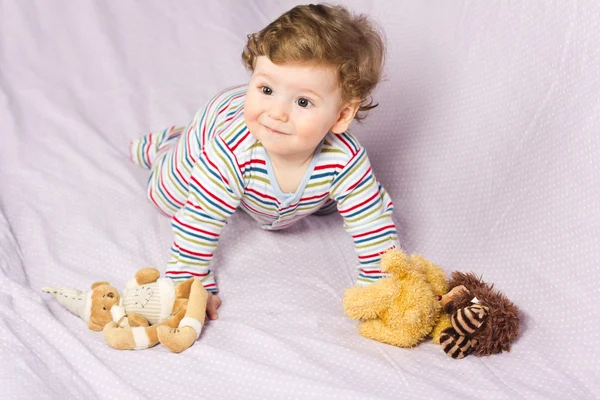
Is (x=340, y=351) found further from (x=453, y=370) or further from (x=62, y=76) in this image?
(x=62, y=76)

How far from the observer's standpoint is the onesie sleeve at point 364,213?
1493 millimetres

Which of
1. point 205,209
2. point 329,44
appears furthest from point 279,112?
point 205,209

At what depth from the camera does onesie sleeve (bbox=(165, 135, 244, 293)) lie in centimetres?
146

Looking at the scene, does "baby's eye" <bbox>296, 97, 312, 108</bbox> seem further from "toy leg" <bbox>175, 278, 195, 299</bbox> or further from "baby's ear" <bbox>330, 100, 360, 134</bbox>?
"toy leg" <bbox>175, 278, 195, 299</bbox>

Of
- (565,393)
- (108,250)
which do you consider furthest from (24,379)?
(565,393)

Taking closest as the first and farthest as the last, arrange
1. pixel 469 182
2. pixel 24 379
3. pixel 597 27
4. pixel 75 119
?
pixel 24 379 < pixel 597 27 < pixel 469 182 < pixel 75 119

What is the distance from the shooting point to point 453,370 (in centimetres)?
131

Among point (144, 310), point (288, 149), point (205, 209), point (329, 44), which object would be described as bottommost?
point (144, 310)

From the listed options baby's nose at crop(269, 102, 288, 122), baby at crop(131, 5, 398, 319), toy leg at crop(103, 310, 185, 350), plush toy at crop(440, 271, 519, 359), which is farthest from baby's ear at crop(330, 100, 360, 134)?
toy leg at crop(103, 310, 185, 350)

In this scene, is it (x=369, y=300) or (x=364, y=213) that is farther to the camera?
(x=364, y=213)

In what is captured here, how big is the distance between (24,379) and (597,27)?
112 cm

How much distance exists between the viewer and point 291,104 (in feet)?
4.42

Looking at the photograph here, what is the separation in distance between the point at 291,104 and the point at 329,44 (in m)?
0.12

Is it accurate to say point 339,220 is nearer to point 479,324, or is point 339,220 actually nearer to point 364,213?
point 364,213
